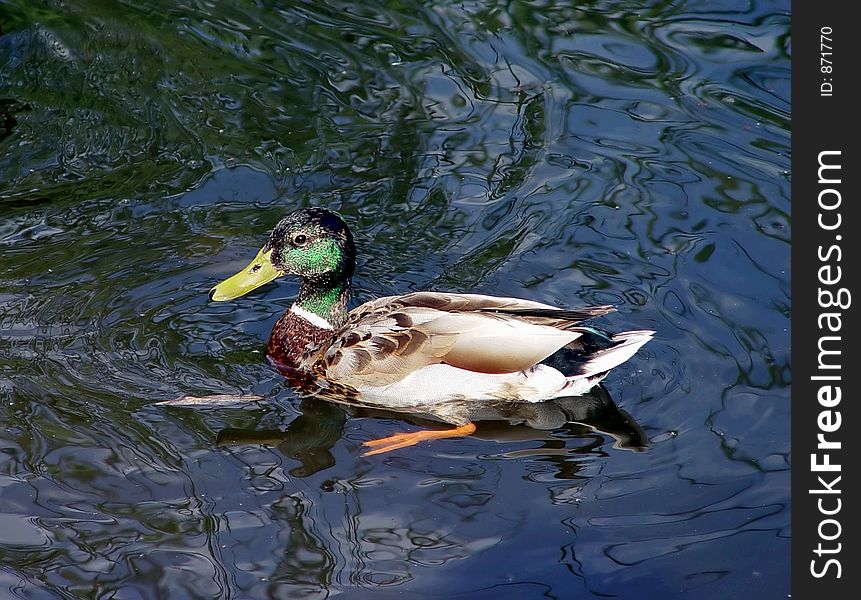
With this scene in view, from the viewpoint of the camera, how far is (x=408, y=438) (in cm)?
621

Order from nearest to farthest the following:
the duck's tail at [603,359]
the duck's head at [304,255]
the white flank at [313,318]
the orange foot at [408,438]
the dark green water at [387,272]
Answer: the dark green water at [387,272] → the orange foot at [408,438] → the duck's tail at [603,359] → the duck's head at [304,255] → the white flank at [313,318]

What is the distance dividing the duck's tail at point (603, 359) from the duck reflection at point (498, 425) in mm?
150

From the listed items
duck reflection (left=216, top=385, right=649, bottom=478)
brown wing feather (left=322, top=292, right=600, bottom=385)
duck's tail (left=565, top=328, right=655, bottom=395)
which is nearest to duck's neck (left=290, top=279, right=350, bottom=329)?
brown wing feather (left=322, top=292, right=600, bottom=385)

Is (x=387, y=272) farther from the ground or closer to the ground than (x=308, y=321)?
farther from the ground

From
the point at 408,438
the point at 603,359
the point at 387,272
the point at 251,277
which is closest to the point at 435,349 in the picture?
the point at 408,438

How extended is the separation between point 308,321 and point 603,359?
5.84ft

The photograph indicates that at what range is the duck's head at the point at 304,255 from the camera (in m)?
6.80

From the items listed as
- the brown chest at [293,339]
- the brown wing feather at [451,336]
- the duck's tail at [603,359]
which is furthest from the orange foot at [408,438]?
the brown chest at [293,339]

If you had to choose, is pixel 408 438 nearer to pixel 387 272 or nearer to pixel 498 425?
pixel 498 425

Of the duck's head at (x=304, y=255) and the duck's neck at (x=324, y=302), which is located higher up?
the duck's head at (x=304, y=255)

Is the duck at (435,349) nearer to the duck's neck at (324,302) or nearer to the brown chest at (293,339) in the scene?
the brown chest at (293,339)

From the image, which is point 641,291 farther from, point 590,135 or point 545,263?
point 590,135

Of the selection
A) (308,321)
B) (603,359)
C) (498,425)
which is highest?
(308,321)

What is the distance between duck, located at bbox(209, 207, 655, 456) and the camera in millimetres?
6328
